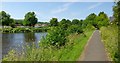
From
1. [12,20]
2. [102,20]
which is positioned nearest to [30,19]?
[12,20]

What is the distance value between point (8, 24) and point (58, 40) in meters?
107

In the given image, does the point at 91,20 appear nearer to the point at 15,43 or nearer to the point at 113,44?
the point at 15,43

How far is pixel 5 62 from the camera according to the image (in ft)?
44.1

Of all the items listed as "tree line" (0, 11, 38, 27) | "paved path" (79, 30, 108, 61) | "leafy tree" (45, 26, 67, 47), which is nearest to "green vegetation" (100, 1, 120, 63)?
"paved path" (79, 30, 108, 61)

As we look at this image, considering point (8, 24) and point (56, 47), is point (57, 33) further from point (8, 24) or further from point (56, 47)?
point (8, 24)

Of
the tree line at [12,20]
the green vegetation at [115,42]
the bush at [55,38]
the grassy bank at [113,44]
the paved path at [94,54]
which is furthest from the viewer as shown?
the tree line at [12,20]

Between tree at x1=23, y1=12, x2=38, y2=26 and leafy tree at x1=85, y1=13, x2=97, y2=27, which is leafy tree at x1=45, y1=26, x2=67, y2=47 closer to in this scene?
leafy tree at x1=85, y1=13, x2=97, y2=27

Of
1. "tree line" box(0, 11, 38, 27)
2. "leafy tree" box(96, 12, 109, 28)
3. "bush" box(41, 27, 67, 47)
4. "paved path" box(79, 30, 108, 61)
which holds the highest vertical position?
"bush" box(41, 27, 67, 47)

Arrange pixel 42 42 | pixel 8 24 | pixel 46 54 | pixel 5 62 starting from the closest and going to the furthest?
pixel 5 62 → pixel 46 54 → pixel 42 42 → pixel 8 24

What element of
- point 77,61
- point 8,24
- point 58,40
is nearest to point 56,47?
point 58,40

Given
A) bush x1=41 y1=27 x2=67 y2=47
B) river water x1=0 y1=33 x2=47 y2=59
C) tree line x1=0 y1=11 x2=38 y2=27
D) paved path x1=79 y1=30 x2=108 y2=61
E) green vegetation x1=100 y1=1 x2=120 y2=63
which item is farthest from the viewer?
tree line x1=0 y1=11 x2=38 y2=27

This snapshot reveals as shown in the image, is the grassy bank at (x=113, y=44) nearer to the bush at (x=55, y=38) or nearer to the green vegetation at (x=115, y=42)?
the green vegetation at (x=115, y=42)

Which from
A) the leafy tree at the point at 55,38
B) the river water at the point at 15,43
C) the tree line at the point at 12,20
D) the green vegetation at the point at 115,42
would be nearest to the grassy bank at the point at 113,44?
the green vegetation at the point at 115,42

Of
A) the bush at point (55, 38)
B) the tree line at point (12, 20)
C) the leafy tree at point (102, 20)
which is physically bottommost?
the tree line at point (12, 20)
